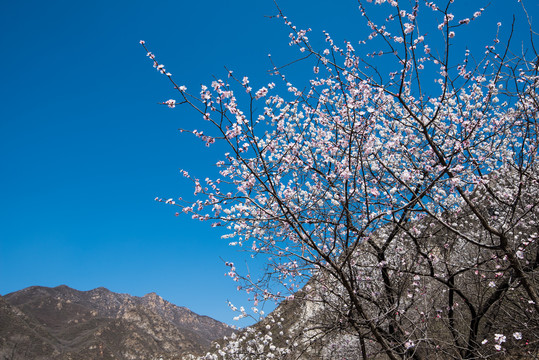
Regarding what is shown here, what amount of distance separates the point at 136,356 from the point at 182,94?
138396mm

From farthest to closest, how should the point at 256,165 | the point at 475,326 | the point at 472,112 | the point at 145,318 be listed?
1. the point at 145,318
2. the point at 472,112
3. the point at 475,326
4. the point at 256,165

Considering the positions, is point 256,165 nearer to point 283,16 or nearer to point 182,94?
point 283,16

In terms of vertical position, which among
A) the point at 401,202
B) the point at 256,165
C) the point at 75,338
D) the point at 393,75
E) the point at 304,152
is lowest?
the point at 401,202

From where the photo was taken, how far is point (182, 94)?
3828 millimetres

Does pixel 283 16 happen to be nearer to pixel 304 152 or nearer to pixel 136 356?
pixel 304 152

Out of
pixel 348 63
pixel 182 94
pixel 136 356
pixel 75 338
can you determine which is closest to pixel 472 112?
pixel 348 63

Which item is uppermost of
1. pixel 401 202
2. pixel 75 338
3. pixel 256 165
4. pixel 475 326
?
pixel 75 338

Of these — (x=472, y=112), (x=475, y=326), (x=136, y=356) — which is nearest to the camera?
(x=475, y=326)

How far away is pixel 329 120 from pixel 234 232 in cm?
307

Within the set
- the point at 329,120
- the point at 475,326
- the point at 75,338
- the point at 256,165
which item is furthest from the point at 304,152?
the point at 75,338

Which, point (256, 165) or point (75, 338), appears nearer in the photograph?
point (256, 165)

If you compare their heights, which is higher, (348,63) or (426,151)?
(348,63)

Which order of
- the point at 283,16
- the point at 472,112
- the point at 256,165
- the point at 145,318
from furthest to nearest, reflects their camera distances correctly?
the point at 145,318
the point at 472,112
the point at 256,165
the point at 283,16

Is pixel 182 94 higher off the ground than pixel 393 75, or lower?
lower
